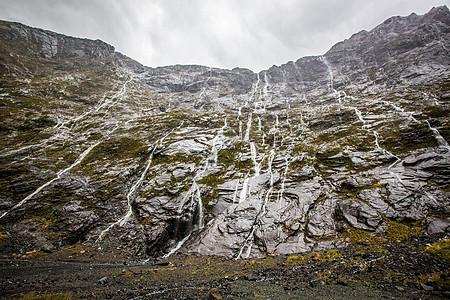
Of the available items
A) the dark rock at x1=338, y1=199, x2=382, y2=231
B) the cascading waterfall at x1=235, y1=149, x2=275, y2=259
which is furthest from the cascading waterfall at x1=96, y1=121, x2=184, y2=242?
the dark rock at x1=338, y1=199, x2=382, y2=231

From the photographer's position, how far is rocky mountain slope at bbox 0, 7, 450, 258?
2294cm

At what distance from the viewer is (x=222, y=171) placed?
39.6 meters

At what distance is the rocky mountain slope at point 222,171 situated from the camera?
903 inches

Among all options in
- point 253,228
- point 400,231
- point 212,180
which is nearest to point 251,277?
point 253,228

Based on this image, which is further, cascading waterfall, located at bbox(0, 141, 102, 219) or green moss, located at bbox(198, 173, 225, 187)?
green moss, located at bbox(198, 173, 225, 187)

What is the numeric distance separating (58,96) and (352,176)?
99.7 meters

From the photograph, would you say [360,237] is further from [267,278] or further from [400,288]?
[267,278]

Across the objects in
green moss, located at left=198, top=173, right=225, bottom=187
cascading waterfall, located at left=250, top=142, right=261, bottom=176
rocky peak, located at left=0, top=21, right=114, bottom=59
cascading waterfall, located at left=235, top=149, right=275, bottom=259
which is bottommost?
cascading waterfall, located at left=235, top=149, right=275, bottom=259

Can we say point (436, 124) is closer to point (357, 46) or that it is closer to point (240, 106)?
point (240, 106)

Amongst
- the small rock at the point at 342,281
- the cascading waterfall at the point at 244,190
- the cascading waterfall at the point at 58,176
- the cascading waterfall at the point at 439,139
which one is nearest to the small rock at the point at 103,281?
the small rock at the point at 342,281

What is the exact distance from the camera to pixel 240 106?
9975 cm

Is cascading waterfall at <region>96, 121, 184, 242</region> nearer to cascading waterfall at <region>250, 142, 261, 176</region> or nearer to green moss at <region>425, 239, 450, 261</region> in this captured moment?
cascading waterfall at <region>250, 142, 261, 176</region>

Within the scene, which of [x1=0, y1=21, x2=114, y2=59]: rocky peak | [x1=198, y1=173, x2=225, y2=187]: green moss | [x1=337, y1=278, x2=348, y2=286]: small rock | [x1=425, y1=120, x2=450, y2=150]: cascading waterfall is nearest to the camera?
[x1=337, y1=278, x2=348, y2=286]: small rock

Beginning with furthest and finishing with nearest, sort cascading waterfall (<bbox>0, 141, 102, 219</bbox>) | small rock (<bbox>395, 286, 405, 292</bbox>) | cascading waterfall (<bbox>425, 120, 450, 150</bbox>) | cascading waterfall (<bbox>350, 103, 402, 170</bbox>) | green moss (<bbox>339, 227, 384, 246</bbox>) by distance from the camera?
1. cascading waterfall (<bbox>350, 103, 402, 170</bbox>)
2. cascading waterfall (<bbox>425, 120, 450, 150</bbox>)
3. cascading waterfall (<bbox>0, 141, 102, 219</bbox>)
4. green moss (<bbox>339, 227, 384, 246</bbox>)
5. small rock (<bbox>395, 286, 405, 292</bbox>)
